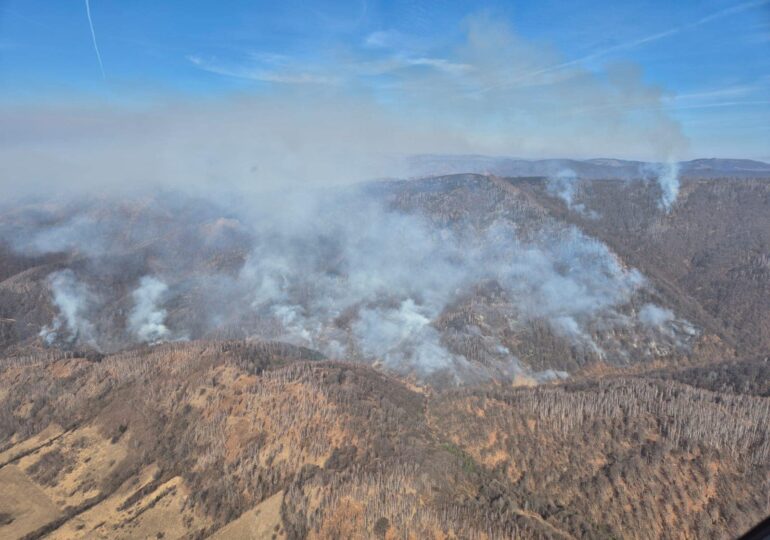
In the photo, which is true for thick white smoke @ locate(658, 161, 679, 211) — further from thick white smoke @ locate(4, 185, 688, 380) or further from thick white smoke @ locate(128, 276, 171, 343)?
thick white smoke @ locate(128, 276, 171, 343)

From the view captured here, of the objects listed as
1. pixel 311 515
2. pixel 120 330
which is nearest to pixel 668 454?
pixel 311 515

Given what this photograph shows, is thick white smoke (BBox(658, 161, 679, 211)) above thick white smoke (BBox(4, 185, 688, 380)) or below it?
above

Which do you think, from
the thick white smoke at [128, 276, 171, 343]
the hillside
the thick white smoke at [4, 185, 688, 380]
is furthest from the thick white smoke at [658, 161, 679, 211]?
the thick white smoke at [128, 276, 171, 343]

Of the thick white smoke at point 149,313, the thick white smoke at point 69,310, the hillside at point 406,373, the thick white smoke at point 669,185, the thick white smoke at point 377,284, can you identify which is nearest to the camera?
the hillside at point 406,373

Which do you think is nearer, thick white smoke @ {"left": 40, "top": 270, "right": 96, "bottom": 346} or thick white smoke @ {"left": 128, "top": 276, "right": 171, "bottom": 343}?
thick white smoke @ {"left": 128, "top": 276, "right": 171, "bottom": 343}

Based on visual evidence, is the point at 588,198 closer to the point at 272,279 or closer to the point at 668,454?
the point at 272,279

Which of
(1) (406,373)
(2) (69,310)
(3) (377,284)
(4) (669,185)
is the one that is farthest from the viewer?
(4) (669,185)

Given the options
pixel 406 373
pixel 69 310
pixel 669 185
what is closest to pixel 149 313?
pixel 69 310

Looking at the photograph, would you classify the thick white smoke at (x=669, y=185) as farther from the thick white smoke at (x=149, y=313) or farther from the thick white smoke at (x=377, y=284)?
the thick white smoke at (x=149, y=313)

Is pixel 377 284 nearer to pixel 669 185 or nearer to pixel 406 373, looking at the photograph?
pixel 406 373

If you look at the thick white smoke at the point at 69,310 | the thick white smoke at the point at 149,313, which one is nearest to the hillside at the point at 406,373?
the thick white smoke at the point at 69,310

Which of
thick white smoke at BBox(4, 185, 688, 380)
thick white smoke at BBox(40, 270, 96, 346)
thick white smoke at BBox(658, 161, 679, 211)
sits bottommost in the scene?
thick white smoke at BBox(40, 270, 96, 346)

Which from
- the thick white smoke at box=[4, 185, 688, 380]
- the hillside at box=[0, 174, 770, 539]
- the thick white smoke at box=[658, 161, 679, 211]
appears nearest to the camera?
the hillside at box=[0, 174, 770, 539]
